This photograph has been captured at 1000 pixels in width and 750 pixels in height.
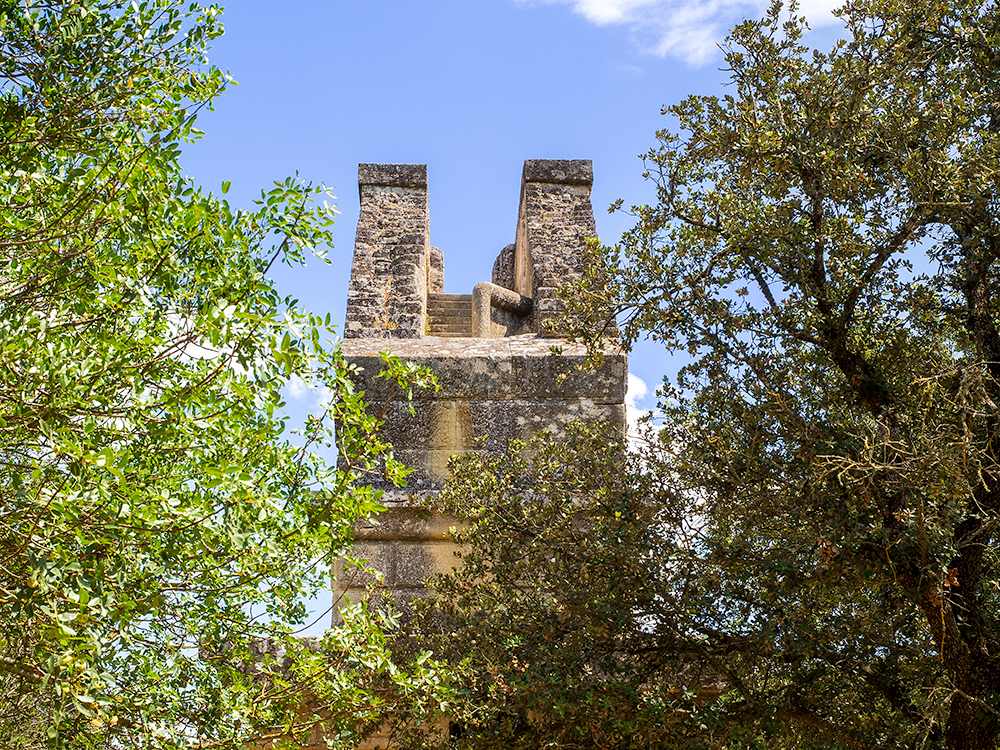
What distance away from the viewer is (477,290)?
9.52 meters

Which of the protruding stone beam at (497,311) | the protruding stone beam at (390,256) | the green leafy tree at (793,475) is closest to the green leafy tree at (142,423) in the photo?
Result: the green leafy tree at (793,475)

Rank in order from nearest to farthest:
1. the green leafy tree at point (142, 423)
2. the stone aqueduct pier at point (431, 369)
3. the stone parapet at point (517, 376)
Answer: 1. the green leafy tree at point (142, 423)
2. the stone aqueduct pier at point (431, 369)
3. the stone parapet at point (517, 376)

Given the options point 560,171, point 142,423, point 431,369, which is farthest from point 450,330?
point 142,423

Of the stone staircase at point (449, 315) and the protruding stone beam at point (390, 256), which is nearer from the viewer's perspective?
the protruding stone beam at point (390, 256)

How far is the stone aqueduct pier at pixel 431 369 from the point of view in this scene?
5.92 metres

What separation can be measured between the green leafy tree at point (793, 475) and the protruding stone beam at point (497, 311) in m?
4.21

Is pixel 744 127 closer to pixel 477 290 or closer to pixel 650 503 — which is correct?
pixel 650 503

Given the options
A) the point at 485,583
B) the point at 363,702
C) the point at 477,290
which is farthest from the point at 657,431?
the point at 477,290

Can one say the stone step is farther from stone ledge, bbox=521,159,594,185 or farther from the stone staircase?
stone ledge, bbox=521,159,594,185

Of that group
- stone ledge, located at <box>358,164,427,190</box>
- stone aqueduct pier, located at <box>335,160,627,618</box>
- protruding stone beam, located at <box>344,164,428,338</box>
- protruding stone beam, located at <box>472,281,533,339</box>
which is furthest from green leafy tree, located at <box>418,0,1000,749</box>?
protruding stone beam, located at <box>472,281,533,339</box>

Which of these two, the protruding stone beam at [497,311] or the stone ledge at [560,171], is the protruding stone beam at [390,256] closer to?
the stone ledge at [560,171]

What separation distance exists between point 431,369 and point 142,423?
9.59ft

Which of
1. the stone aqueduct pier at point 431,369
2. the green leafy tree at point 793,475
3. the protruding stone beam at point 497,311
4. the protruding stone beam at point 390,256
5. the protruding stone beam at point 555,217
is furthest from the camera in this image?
the protruding stone beam at point 497,311

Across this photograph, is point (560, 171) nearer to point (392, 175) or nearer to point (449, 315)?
point (392, 175)
